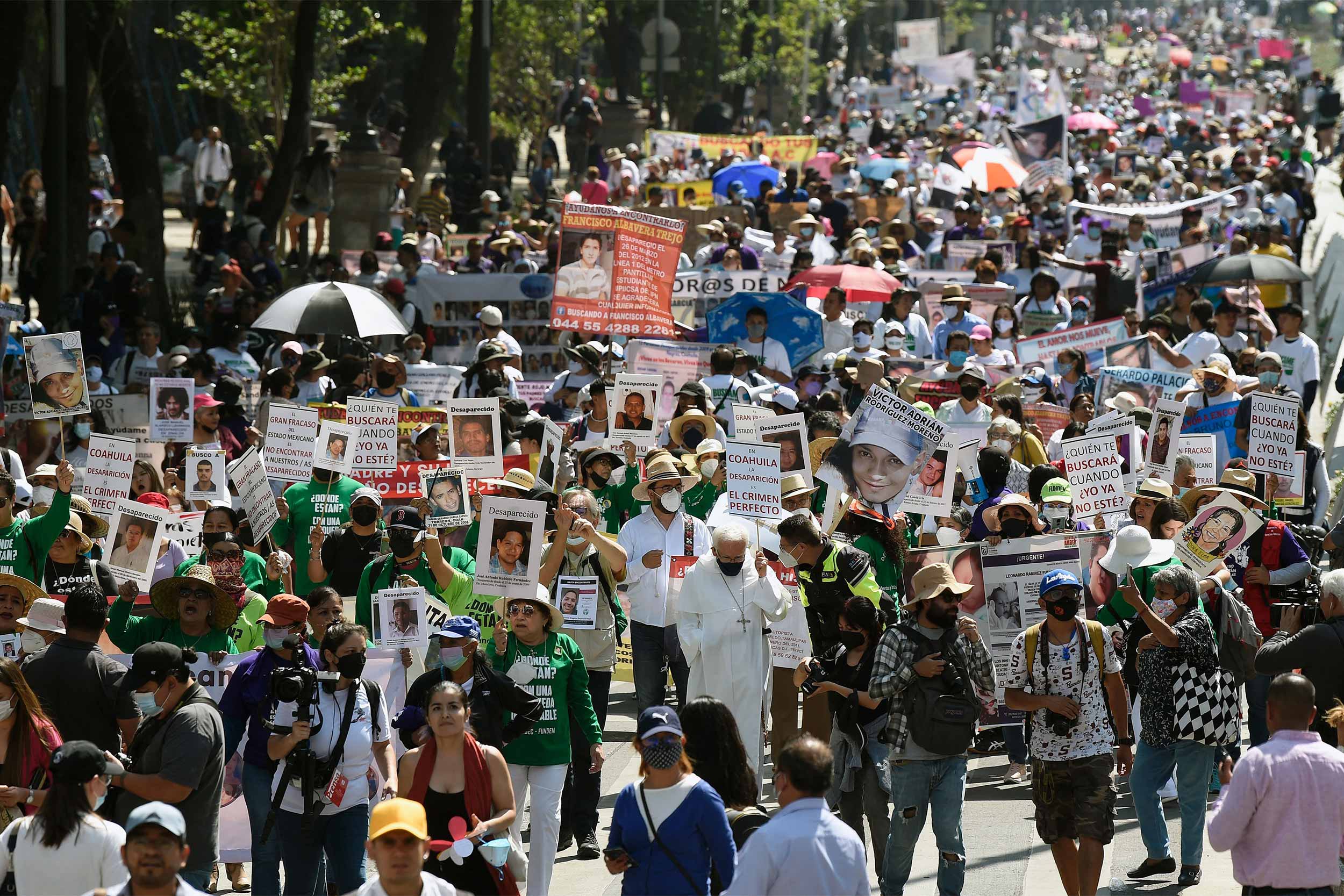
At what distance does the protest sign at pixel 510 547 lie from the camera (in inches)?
366

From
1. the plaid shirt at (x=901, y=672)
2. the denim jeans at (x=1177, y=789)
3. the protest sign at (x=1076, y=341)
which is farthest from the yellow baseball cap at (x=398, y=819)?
the protest sign at (x=1076, y=341)

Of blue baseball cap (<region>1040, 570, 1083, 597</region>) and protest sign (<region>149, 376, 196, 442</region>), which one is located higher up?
protest sign (<region>149, 376, 196, 442</region>)

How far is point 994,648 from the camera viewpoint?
9461 mm

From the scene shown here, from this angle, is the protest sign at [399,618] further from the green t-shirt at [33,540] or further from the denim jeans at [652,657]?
the green t-shirt at [33,540]

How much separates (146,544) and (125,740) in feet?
6.79

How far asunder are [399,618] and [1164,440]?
Result: 500 centimetres

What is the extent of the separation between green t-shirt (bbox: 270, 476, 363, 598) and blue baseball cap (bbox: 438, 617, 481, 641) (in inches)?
104

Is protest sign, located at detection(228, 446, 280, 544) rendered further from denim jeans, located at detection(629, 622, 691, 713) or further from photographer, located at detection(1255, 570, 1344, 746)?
photographer, located at detection(1255, 570, 1344, 746)

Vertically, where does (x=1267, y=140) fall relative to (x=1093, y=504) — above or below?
above

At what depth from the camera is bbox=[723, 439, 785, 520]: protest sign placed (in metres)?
11.0

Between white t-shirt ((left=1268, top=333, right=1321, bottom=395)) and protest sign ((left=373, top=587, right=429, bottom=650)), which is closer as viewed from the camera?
protest sign ((left=373, top=587, right=429, bottom=650))

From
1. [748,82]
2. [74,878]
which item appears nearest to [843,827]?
[74,878]

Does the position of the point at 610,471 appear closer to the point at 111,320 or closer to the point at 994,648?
the point at 994,648

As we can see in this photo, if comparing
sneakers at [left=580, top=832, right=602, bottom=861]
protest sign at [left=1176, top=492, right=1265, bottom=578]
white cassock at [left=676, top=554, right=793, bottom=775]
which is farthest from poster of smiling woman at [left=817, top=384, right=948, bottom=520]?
sneakers at [left=580, top=832, right=602, bottom=861]
